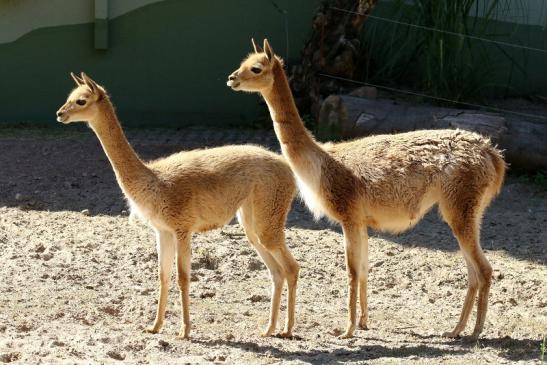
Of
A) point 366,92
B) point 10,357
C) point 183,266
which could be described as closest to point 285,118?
point 183,266


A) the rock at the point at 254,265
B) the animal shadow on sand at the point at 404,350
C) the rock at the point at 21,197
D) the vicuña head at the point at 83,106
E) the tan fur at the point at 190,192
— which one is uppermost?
the vicuña head at the point at 83,106

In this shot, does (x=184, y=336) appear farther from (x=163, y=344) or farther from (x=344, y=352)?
(x=344, y=352)

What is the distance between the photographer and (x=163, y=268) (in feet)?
22.5

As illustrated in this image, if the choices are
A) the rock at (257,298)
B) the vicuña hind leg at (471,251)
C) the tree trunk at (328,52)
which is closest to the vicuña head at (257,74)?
the vicuña hind leg at (471,251)

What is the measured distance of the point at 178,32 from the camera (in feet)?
43.6

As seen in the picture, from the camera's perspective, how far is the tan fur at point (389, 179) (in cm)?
693

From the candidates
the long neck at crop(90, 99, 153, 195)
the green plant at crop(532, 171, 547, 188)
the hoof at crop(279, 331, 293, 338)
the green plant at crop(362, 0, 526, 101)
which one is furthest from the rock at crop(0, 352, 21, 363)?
the green plant at crop(362, 0, 526, 101)

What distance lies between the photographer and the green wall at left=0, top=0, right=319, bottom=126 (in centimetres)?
1317

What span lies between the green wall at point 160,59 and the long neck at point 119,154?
6498 millimetres

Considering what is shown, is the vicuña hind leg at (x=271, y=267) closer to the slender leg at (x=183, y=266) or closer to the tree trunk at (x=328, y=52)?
the slender leg at (x=183, y=266)

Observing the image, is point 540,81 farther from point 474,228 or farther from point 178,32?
point 474,228

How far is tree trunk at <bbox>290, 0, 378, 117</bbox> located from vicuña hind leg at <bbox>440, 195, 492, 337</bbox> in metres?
5.68

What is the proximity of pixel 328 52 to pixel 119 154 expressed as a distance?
6.31 m

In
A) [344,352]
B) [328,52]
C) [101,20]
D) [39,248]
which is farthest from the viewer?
[101,20]
